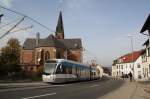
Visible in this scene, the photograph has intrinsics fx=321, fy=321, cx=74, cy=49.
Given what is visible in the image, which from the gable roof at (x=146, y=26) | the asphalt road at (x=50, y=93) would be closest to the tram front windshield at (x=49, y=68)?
the gable roof at (x=146, y=26)

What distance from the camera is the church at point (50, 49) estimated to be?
344 ft

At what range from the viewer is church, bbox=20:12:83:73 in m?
105

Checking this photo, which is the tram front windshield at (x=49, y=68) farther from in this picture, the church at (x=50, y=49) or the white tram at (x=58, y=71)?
the church at (x=50, y=49)

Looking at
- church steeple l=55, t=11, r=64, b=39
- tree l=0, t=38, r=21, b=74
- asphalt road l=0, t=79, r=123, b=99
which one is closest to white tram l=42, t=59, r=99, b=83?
asphalt road l=0, t=79, r=123, b=99

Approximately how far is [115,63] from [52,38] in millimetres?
48080

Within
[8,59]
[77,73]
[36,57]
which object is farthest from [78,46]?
Result: [77,73]

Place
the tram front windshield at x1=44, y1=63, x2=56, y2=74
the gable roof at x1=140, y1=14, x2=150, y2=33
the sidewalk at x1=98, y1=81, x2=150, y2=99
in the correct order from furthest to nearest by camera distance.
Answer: the tram front windshield at x1=44, y1=63, x2=56, y2=74
the gable roof at x1=140, y1=14, x2=150, y2=33
the sidewalk at x1=98, y1=81, x2=150, y2=99

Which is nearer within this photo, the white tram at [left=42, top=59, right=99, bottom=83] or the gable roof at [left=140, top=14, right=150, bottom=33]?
the gable roof at [left=140, top=14, right=150, bottom=33]

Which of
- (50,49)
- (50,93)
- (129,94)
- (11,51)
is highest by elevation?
(50,49)

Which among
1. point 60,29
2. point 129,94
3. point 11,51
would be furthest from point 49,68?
point 60,29

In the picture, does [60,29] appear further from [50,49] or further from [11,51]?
[11,51]

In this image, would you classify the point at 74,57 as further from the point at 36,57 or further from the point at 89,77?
the point at 89,77

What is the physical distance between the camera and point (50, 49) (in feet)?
349

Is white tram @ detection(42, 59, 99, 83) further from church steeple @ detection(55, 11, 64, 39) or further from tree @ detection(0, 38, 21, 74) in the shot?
church steeple @ detection(55, 11, 64, 39)
